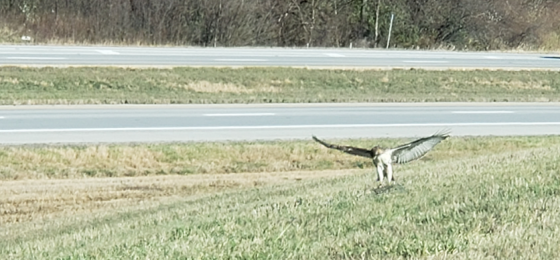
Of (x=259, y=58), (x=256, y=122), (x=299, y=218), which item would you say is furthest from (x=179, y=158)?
(x=259, y=58)

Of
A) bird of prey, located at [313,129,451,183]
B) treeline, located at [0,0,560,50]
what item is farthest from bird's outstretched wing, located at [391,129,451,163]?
treeline, located at [0,0,560,50]

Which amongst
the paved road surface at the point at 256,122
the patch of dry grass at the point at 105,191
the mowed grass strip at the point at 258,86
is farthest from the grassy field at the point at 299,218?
the mowed grass strip at the point at 258,86

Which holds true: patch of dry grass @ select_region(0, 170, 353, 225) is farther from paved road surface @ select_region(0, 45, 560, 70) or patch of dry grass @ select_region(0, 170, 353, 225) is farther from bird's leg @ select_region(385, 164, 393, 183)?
paved road surface @ select_region(0, 45, 560, 70)

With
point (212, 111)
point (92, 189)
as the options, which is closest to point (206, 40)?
point (212, 111)

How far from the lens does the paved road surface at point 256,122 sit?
16.6 metres

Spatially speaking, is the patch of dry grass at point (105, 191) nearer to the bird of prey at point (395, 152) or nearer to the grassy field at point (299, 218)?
the grassy field at point (299, 218)

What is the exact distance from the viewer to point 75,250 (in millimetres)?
6609

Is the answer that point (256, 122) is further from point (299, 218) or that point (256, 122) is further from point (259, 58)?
point (299, 218)

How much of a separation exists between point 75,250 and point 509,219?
9.44 ft

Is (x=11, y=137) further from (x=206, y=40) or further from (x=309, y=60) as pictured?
(x=206, y=40)

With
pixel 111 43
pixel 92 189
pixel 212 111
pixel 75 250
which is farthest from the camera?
pixel 111 43

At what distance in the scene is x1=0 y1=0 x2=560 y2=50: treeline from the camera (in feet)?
113

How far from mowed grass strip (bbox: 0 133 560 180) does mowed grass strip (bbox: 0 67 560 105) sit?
5.89 meters

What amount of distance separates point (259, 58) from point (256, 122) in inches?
451
